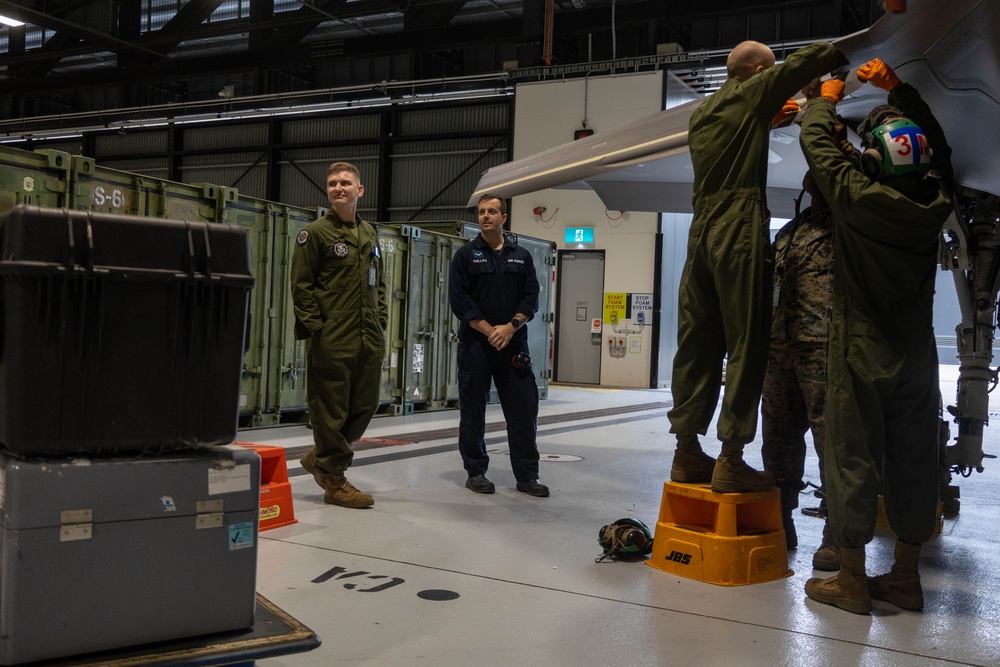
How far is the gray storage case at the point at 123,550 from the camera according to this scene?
184cm

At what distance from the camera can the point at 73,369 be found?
195 cm

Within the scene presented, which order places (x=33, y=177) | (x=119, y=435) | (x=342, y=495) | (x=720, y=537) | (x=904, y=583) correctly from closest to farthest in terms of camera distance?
(x=119, y=435) < (x=904, y=583) < (x=720, y=537) < (x=342, y=495) < (x=33, y=177)

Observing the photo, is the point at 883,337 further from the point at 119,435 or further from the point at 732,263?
the point at 119,435

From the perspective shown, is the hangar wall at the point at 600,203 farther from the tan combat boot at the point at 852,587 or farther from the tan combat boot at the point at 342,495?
the tan combat boot at the point at 852,587

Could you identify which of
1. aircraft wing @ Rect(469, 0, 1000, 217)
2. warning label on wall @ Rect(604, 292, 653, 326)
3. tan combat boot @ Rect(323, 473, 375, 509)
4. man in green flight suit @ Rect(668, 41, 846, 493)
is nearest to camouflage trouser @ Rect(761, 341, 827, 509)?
man in green flight suit @ Rect(668, 41, 846, 493)

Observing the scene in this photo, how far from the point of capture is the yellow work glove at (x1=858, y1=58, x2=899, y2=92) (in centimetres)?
318

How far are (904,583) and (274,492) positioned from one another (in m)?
2.92

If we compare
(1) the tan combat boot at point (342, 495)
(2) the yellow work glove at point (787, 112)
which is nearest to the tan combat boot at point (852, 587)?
(2) the yellow work glove at point (787, 112)

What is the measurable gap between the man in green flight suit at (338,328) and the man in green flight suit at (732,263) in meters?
1.83

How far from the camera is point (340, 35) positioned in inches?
779

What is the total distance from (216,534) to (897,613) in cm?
253

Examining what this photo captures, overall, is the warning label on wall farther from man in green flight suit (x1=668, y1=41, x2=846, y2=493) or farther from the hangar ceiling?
man in green flight suit (x1=668, y1=41, x2=846, y2=493)

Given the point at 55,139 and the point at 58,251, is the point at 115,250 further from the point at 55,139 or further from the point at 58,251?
the point at 55,139

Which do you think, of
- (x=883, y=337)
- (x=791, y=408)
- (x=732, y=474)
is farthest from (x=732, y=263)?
(x=732, y=474)
